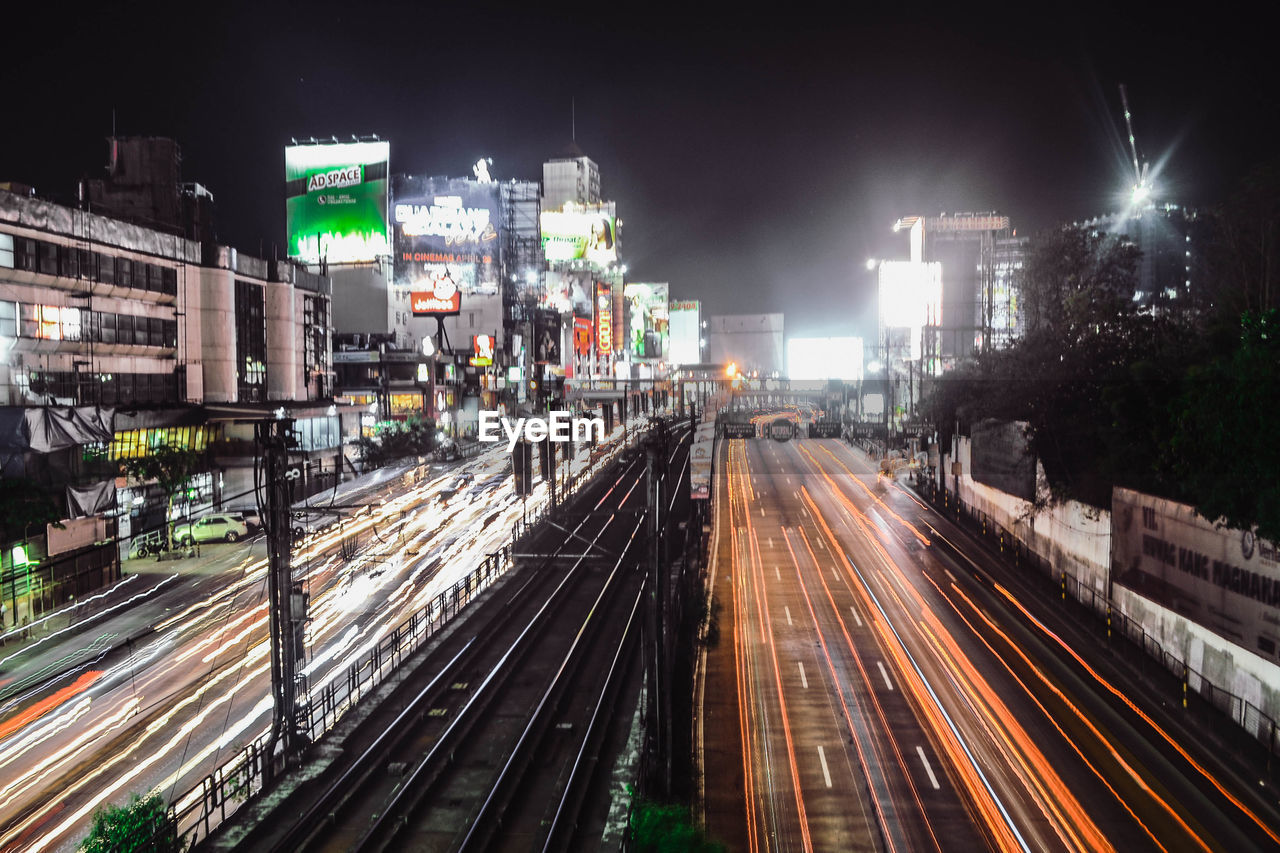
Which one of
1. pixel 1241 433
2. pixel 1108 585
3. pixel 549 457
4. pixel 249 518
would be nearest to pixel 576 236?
pixel 249 518

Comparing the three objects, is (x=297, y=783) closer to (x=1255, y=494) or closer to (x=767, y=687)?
(x=767, y=687)

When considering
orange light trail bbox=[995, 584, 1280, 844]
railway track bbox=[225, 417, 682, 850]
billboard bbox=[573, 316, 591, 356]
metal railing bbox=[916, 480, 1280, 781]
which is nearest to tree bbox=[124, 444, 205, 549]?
railway track bbox=[225, 417, 682, 850]

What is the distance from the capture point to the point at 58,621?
23984 millimetres

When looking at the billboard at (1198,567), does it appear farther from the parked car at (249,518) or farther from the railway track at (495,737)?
the parked car at (249,518)

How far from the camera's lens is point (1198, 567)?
748 inches

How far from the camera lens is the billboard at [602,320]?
109625 millimetres

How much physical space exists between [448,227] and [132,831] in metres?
72.3

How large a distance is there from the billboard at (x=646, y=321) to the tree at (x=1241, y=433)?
114m

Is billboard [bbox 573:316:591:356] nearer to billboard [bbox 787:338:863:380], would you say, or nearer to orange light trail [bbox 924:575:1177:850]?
billboard [bbox 787:338:863:380]

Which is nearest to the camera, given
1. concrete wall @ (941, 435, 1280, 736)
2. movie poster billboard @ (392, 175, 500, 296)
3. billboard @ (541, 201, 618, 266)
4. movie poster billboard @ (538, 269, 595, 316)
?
concrete wall @ (941, 435, 1280, 736)

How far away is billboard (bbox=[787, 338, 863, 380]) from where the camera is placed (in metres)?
142

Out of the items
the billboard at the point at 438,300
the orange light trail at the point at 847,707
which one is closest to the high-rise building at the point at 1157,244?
the billboard at the point at 438,300

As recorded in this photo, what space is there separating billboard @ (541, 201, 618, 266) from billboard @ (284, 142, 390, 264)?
46.8 metres

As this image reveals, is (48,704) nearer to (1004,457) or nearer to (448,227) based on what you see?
(1004,457)
